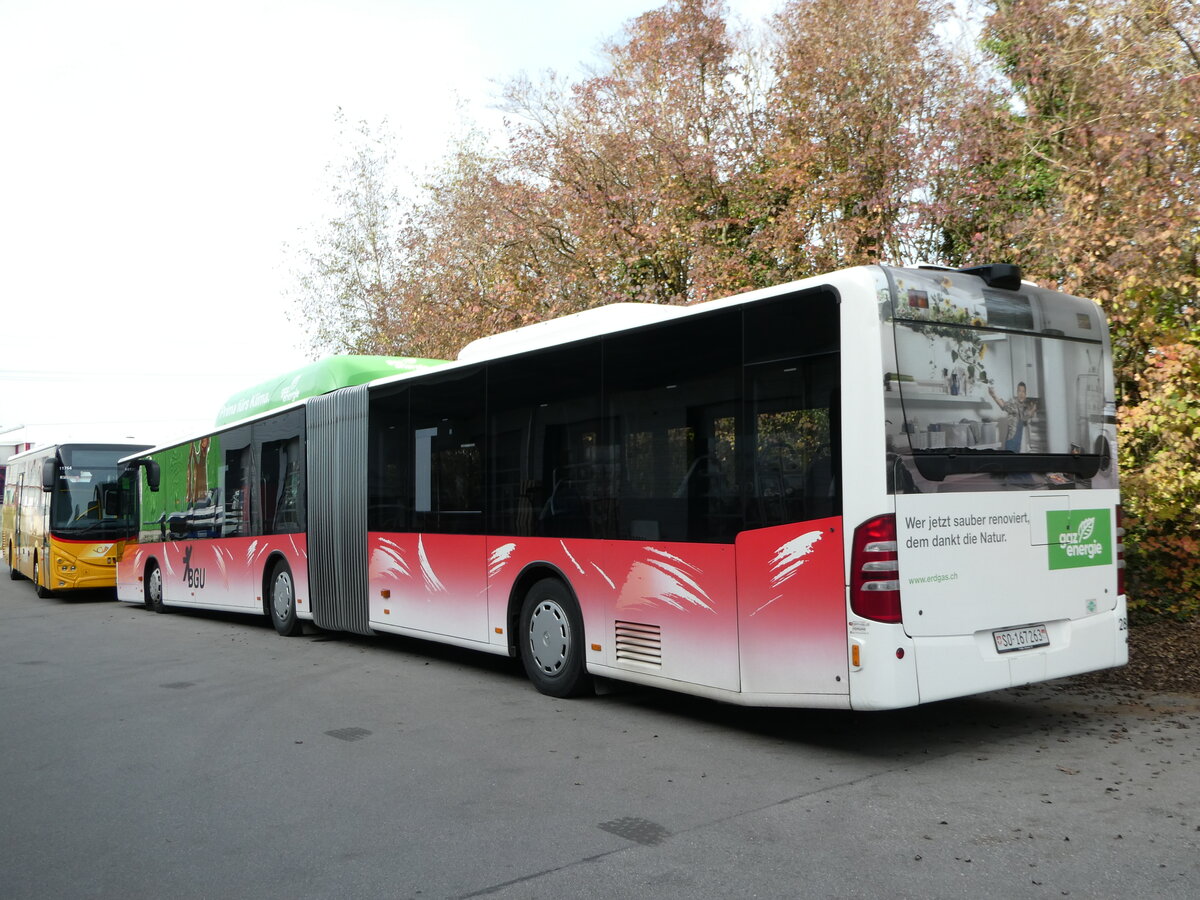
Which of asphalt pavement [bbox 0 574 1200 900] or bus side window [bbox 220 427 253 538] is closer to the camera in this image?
asphalt pavement [bbox 0 574 1200 900]

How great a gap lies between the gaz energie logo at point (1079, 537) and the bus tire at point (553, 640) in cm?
349

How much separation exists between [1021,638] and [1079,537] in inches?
34.7

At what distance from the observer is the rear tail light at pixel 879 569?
20.5ft

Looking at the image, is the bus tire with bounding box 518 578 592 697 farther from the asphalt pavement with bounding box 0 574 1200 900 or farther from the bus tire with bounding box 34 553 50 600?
the bus tire with bounding box 34 553 50 600

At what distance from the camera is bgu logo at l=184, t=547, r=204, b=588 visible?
1673 cm

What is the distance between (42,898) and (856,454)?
177 inches

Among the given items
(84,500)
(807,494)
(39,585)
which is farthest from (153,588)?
(807,494)

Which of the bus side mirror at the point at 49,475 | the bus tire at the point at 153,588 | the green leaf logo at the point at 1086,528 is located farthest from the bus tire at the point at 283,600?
the bus side mirror at the point at 49,475

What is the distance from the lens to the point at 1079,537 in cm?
723

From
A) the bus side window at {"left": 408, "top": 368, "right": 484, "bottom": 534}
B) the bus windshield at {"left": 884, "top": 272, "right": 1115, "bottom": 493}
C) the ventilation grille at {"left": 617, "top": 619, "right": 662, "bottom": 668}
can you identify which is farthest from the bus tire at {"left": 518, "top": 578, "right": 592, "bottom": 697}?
the bus windshield at {"left": 884, "top": 272, "right": 1115, "bottom": 493}

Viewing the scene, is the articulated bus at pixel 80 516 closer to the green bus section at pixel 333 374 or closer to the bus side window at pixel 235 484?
the bus side window at pixel 235 484

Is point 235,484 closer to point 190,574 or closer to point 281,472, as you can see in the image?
point 281,472

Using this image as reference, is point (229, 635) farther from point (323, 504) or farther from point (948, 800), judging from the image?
point (948, 800)

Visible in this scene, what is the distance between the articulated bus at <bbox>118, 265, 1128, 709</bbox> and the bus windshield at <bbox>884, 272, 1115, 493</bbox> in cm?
2
